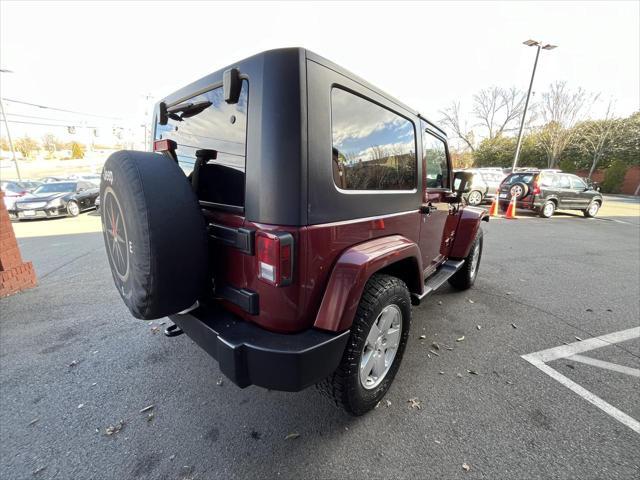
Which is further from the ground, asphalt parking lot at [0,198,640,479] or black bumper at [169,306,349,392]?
black bumper at [169,306,349,392]

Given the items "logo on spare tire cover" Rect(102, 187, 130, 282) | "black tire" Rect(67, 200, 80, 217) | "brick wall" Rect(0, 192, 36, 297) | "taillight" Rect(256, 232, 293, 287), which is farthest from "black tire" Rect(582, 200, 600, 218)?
"black tire" Rect(67, 200, 80, 217)

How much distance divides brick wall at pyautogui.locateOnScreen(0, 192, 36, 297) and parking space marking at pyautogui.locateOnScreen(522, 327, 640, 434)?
591 centimetres

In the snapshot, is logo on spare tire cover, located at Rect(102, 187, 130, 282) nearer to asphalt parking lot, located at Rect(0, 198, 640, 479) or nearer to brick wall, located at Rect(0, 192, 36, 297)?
asphalt parking lot, located at Rect(0, 198, 640, 479)

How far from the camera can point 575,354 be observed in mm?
2729

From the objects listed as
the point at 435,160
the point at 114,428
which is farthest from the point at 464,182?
the point at 114,428

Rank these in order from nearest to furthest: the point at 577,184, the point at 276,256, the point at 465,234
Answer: the point at 276,256 < the point at 465,234 < the point at 577,184

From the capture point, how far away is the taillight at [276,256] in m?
1.43

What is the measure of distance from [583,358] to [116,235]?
387 cm

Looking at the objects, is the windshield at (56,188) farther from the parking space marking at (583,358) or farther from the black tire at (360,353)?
the parking space marking at (583,358)

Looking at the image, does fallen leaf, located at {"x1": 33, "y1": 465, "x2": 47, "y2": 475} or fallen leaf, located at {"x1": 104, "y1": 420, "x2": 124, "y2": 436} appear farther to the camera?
fallen leaf, located at {"x1": 104, "y1": 420, "x2": 124, "y2": 436}

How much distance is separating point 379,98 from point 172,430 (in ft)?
8.24

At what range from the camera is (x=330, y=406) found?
2.10 m

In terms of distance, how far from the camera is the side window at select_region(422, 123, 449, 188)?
271cm

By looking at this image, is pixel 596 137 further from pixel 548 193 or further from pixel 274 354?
pixel 274 354
